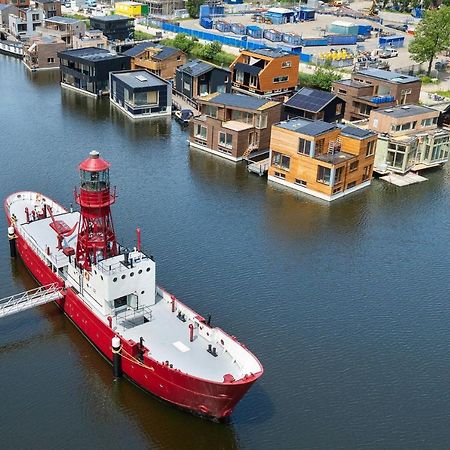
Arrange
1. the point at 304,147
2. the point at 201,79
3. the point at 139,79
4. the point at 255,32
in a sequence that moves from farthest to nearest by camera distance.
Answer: the point at 255,32
the point at 201,79
the point at 139,79
the point at 304,147

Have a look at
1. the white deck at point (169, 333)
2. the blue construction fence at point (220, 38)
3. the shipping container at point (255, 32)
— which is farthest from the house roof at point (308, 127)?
the shipping container at point (255, 32)

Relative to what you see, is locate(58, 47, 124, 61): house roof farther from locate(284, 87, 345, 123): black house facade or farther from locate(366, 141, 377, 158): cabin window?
locate(366, 141, 377, 158): cabin window

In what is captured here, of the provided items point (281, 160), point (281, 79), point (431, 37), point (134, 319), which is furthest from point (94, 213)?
point (431, 37)

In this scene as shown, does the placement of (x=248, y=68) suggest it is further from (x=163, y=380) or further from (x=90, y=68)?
(x=163, y=380)

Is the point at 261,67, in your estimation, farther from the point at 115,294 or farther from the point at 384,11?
the point at 384,11

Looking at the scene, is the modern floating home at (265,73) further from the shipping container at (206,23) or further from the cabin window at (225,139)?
the shipping container at (206,23)
